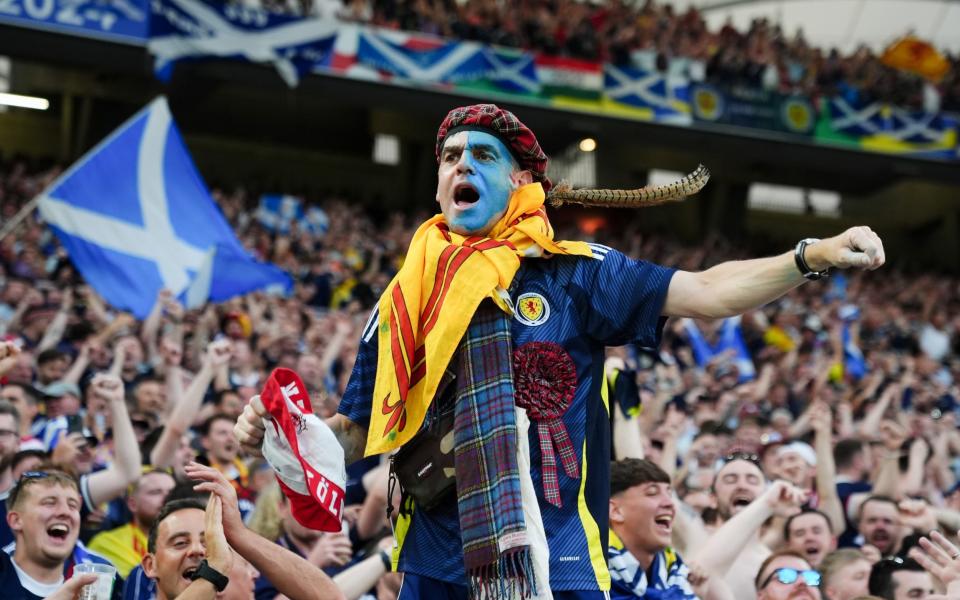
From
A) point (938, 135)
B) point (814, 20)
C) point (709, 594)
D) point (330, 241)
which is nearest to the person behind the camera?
point (709, 594)

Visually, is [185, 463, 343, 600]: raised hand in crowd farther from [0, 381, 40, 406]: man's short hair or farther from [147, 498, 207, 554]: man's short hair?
[0, 381, 40, 406]: man's short hair

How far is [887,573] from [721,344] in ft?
28.9

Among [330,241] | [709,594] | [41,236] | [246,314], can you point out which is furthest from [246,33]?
[709,594]

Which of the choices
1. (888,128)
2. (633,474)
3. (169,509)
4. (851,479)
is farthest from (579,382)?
(888,128)

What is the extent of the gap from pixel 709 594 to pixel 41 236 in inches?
382

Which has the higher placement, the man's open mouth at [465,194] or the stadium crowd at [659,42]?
the stadium crowd at [659,42]

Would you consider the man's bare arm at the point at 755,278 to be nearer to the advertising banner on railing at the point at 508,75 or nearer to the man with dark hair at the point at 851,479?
the man with dark hair at the point at 851,479

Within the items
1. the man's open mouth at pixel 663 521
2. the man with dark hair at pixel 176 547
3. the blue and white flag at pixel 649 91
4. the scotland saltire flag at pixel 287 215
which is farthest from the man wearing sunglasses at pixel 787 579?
the blue and white flag at pixel 649 91

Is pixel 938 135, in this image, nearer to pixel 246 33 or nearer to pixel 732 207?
pixel 732 207

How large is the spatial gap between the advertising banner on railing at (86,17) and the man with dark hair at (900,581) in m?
14.9

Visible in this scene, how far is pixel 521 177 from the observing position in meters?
3.19

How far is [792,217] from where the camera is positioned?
2747 centimetres

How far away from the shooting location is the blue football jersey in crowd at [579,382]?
2811 mm

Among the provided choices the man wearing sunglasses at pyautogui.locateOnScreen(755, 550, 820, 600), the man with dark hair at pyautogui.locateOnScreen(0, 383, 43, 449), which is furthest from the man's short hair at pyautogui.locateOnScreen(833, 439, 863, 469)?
the man with dark hair at pyautogui.locateOnScreen(0, 383, 43, 449)
